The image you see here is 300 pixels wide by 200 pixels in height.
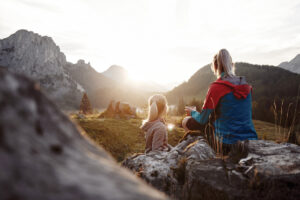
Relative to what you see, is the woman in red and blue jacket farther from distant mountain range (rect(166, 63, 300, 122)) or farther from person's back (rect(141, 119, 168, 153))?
distant mountain range (rect(166, 63, 300, 122))

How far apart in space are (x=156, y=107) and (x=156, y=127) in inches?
20.0

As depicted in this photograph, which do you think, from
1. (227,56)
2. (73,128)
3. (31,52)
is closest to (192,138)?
(227,56)

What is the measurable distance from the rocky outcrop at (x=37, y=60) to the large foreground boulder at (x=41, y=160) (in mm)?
111627

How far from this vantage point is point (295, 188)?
1979mm

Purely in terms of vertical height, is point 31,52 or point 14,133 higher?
point 31,52

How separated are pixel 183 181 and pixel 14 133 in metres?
2.80

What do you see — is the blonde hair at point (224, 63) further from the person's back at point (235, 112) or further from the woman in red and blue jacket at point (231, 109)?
the person's back at point (235, 112)

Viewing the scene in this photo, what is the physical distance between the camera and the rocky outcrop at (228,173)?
2.01 metres

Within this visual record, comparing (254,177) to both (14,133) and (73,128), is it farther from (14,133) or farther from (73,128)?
(14,133)

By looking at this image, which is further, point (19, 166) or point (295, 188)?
point (295, 188)

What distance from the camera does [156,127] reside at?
14.5 ft

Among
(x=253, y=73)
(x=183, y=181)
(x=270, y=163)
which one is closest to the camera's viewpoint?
(x=270, y=163)

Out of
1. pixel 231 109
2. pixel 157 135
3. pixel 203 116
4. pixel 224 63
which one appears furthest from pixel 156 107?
pixel 224 63

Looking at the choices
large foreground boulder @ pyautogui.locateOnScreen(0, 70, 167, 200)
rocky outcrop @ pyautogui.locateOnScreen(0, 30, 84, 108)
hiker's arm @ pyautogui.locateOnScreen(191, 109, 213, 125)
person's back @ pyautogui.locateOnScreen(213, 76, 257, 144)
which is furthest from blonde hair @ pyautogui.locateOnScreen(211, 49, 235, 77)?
rocky outcrop @ pyautogui.locateOnScreen(0, 30, 84, 108)
